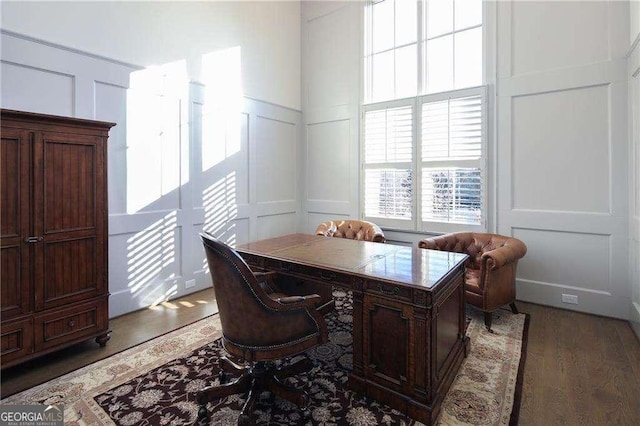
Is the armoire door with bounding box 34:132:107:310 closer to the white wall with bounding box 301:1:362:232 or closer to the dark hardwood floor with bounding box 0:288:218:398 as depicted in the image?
the dark hardwood floor with bounding box 0:288:218:398

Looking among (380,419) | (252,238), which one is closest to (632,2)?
(380,419)

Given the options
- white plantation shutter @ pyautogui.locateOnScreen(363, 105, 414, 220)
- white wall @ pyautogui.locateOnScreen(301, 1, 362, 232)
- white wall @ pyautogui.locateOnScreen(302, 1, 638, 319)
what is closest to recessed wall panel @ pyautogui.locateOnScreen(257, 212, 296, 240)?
white wall @ pyautogui.locateOnScreen(301, 1, 362, 232)

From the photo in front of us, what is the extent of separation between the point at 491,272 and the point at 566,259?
4.00 ft

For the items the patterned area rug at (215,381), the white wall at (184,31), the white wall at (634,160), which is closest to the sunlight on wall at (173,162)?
the white wall at (184,31)

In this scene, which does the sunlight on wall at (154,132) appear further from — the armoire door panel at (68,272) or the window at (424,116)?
the window at (424,116)

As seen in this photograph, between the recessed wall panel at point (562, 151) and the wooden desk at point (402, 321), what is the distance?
193 centimetres

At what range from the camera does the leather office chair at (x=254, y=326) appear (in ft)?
5.89

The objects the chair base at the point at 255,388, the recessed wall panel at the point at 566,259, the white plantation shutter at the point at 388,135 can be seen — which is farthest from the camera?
the white plantation shutter at the point at 388,135

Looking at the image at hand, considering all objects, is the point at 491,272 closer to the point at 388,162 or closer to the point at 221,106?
the point at 388,162

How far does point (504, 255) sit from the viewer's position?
3.12 metres

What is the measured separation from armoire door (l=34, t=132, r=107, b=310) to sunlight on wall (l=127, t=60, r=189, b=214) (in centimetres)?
84

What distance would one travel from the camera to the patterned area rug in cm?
194

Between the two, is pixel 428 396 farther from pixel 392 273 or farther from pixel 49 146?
pixel 49 146

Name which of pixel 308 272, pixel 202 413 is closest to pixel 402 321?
pixel 308 272
